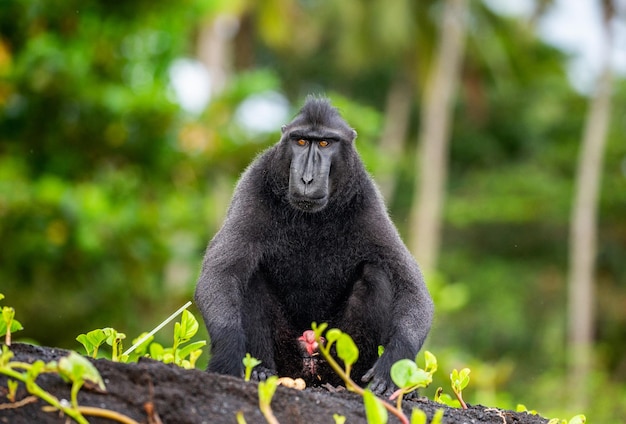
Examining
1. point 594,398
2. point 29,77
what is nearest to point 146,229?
point 29,77

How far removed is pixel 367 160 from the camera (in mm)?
16141

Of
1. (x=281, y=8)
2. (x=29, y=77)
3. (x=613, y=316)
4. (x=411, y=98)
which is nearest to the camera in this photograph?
(x=29, y=77)

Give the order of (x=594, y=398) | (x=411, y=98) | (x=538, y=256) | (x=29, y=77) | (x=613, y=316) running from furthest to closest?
(x=411, y=98), (x=538, y=256), (x=613, y=316), (x=594, y=398), (x=29, y=77)

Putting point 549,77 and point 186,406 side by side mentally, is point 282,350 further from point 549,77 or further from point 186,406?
point 549,77

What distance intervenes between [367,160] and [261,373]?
1079 cm

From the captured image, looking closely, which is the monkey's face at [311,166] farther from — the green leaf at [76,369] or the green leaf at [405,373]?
the green leaf at [76,369]

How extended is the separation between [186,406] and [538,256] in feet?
124

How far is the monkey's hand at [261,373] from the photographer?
550 cm

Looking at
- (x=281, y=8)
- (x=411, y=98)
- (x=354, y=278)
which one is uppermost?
(x=411, y=98)

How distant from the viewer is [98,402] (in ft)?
12.7

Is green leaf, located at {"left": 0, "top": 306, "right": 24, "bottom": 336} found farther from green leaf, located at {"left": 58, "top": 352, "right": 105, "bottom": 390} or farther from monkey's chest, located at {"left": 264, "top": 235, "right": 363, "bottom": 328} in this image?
monkey's chest, located at {"left": 264, "top": 235, "right": 363, "bottom": 328}

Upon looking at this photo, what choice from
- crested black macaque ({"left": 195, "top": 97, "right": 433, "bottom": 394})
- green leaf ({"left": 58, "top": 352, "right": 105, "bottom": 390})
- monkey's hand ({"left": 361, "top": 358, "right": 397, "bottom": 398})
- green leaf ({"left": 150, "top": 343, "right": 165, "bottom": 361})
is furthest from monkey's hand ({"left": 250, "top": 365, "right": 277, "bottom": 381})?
green leaf ({"left": 58, "top": 352, "right": 105, "bottom": 390})

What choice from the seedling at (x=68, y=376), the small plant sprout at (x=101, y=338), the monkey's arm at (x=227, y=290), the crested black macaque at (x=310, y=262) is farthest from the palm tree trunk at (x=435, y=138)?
the seedling at (x=68, y=376)

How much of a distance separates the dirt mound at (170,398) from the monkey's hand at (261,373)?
42.0 inches
